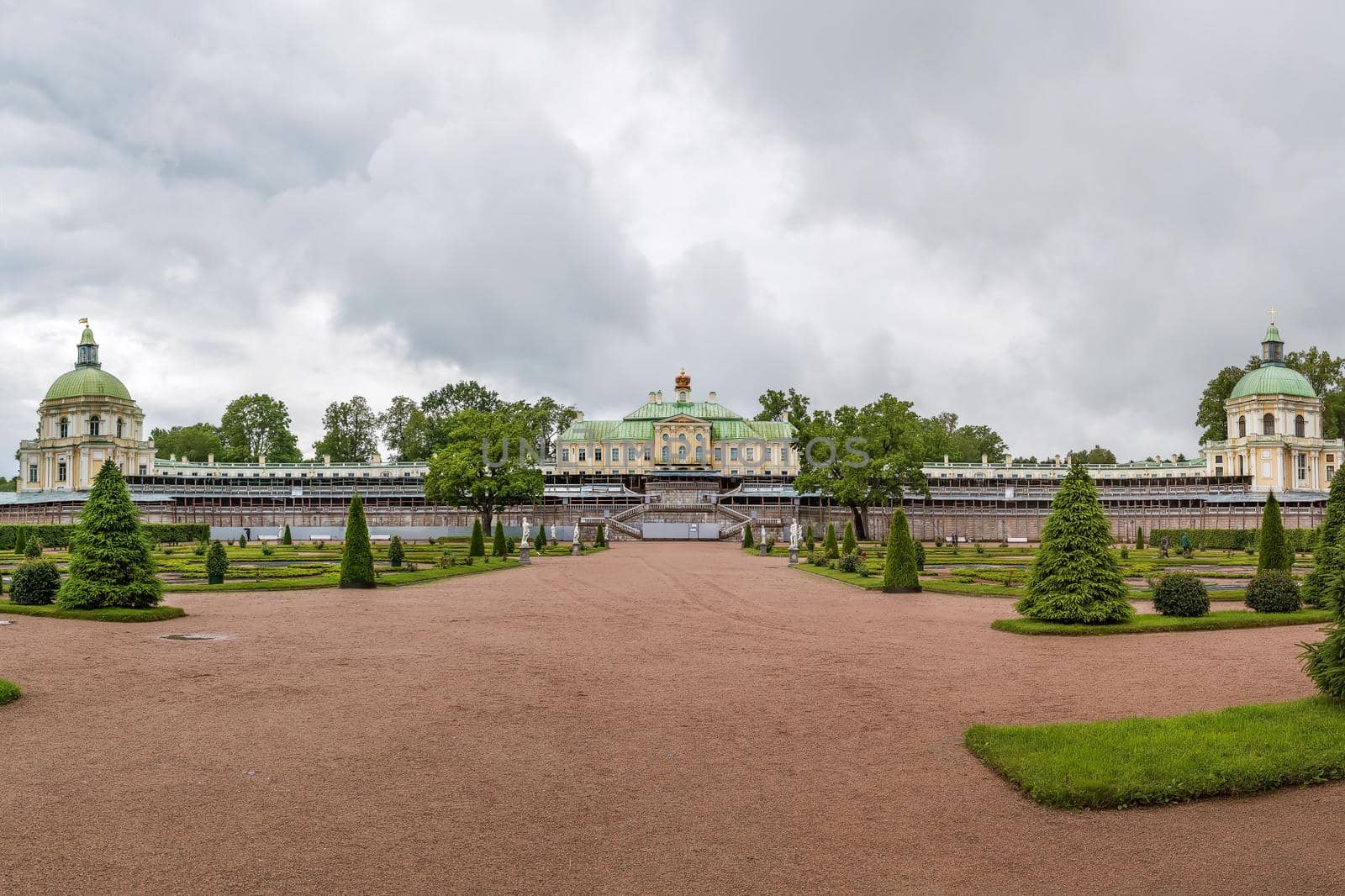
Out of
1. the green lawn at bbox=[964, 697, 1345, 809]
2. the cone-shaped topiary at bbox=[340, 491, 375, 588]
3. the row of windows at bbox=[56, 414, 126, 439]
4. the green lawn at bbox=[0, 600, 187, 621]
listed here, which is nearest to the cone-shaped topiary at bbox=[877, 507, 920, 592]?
the cone-shaped topiary at bbox=[340, 491, 375, 588]

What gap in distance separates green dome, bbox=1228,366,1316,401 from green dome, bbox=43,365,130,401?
369ft

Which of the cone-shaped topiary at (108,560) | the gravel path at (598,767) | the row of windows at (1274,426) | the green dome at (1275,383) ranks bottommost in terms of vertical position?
the gravel path at (598,767)

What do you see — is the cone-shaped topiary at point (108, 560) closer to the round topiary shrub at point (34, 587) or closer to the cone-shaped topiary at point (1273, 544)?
the round topiary shrub at point (34, 587)

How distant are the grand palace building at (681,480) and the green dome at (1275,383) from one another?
17 cm

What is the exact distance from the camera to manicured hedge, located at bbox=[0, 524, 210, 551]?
60.1 meters

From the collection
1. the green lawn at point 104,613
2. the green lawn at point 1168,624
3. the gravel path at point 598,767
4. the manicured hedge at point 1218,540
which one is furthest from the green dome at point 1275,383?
the green lawn at point 104,613

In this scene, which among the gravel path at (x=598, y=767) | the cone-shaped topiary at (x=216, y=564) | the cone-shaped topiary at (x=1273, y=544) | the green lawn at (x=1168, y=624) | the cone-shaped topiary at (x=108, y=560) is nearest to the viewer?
the gravel path at (x=598, y=767)

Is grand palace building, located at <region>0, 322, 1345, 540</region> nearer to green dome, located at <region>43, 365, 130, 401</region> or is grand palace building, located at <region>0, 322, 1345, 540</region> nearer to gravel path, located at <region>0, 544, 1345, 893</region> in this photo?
green dome, located at <region>43, 365, 130, 401</region>

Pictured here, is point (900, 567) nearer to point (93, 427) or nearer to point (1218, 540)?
point (1218, 540)

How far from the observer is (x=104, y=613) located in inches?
838

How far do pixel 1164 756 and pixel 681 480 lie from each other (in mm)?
93222

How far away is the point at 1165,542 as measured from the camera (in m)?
50.9

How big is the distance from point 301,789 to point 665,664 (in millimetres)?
7594

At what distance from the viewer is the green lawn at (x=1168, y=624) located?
774 inches
